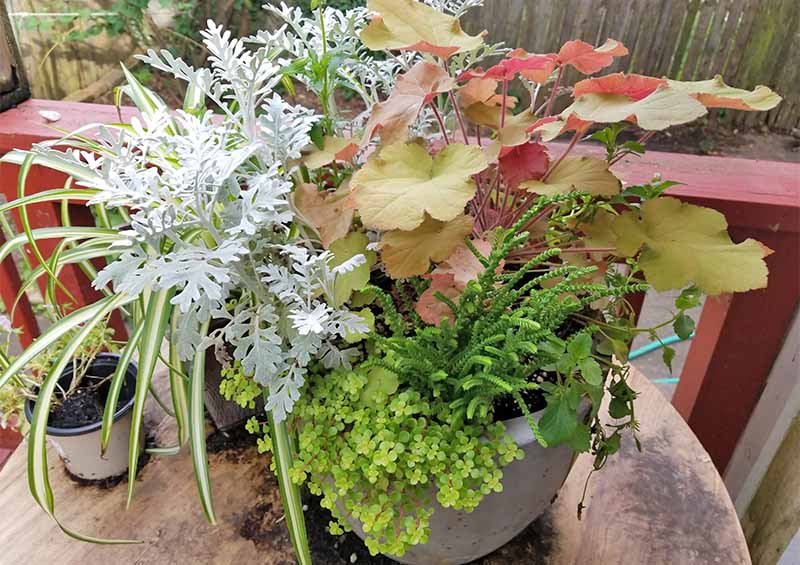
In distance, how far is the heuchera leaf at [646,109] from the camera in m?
0.51

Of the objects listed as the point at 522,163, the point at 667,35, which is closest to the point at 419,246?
the point at 522,163

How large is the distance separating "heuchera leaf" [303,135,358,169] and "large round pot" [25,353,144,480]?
40 centimetres

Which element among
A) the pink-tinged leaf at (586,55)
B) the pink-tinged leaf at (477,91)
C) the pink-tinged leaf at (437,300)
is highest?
the pink-tinged leaf at (586,55)

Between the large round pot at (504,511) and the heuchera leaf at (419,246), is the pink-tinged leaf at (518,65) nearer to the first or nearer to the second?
the heuchera leaf at (419,246)

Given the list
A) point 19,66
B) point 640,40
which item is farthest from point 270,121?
point 640,40

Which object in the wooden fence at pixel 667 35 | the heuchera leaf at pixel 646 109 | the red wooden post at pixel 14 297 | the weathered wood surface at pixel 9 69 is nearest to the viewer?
the heuchera leaf at pixel 646 109

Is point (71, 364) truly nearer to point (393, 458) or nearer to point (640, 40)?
point (393, 458)

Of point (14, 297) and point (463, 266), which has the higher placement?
point (463, 266)

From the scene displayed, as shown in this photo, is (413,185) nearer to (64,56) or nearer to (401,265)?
(401,265)

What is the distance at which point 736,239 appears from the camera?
100cm

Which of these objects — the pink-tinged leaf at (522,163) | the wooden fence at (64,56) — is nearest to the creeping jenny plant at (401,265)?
the pink-tinged leaf at (522,163)

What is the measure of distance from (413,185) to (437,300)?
11 cm

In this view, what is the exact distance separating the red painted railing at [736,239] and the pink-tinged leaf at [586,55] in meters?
0.36

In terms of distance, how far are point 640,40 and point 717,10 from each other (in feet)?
1.36
